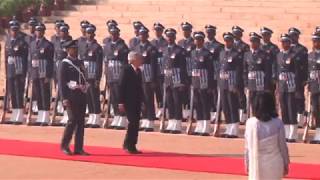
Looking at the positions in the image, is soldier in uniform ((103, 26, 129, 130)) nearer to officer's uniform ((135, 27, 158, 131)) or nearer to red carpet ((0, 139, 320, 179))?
officer's uniform ((135, 27, 158, 131))

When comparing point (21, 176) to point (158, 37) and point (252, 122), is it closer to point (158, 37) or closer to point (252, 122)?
point (252, 122)

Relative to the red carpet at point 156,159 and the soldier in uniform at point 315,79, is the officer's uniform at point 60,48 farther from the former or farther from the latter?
the soldier in uniform at point 315,79

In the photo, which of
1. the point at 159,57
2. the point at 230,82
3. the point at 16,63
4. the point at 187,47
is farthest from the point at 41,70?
the point at 230,82

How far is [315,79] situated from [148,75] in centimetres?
351

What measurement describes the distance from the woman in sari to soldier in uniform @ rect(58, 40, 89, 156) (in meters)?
5.64

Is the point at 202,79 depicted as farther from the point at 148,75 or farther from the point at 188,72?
the point at 148,75

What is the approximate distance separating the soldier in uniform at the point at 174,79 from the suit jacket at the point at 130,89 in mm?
2971

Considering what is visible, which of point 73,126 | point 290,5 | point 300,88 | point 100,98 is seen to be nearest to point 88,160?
point 73,126

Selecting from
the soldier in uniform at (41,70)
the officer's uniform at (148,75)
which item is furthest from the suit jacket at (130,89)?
the soldier in uniform at (41,70)

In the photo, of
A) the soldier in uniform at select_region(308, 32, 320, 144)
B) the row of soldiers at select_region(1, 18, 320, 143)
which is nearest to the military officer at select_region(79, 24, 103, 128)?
the row of soldiers at select_region(1, 18, 320, 143)

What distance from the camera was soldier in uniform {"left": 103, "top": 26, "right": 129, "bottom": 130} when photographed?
63.6 ft

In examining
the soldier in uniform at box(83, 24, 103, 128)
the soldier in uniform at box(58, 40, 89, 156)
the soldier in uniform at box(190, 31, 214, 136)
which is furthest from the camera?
the soldier in uniform at box(83, 24, 103, 128)

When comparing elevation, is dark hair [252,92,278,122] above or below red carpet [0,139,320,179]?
above

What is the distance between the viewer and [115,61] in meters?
19.4
